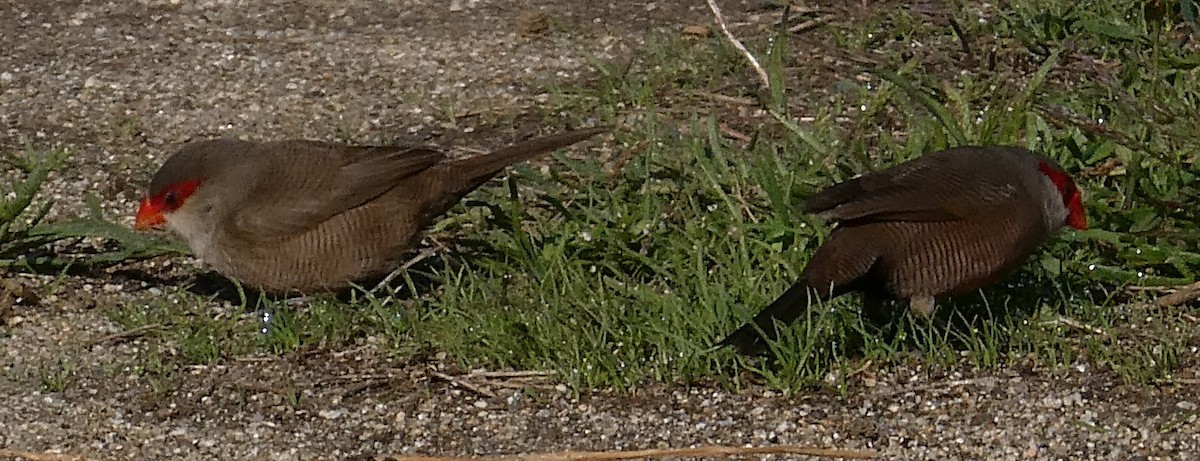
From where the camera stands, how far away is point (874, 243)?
16.6ft

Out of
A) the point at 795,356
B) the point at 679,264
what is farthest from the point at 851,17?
the point at 795,356

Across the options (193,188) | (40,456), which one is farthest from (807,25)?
(40,456)

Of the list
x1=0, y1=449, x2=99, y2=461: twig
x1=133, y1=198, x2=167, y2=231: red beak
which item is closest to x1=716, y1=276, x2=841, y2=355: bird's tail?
x1=0, y1=449, x2=99, y2=461: twig

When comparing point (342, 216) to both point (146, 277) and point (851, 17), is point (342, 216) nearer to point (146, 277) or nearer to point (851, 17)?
point (146, 277)

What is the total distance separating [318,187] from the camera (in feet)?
18.6

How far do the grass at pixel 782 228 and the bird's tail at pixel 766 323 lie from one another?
70 mm

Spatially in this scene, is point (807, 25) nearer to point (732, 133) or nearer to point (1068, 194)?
point (732, 133)

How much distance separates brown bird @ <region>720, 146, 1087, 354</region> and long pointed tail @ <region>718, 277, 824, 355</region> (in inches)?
2.2

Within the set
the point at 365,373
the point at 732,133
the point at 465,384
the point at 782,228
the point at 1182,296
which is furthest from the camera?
the point at 732,133

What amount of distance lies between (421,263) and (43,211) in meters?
1.20

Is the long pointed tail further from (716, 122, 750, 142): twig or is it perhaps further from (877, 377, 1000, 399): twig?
(716, 122, 750, 142): twig

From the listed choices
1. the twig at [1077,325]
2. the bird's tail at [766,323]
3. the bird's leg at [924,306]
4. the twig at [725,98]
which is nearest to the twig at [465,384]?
the bird's tail at [766,323]

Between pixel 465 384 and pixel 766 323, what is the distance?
0.83m

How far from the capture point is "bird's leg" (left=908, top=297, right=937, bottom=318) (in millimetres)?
5121
